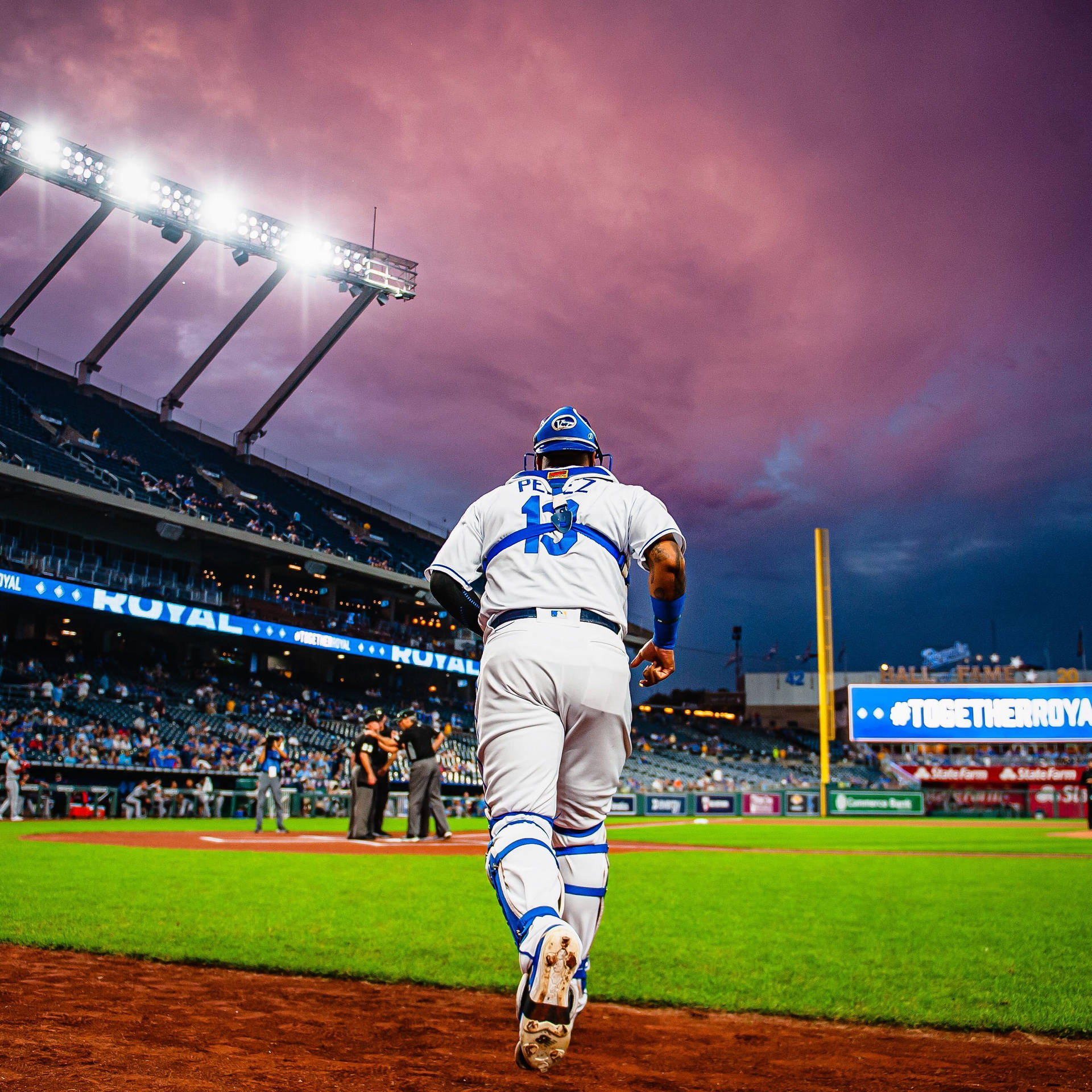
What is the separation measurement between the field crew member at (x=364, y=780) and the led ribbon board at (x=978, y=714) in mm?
30772

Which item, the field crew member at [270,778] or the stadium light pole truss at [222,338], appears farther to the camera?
the stadium light pole truss at [222,338]

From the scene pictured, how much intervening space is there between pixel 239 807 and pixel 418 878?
17.3 m

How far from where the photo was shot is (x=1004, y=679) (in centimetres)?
4503

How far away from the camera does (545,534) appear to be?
12.0 ft

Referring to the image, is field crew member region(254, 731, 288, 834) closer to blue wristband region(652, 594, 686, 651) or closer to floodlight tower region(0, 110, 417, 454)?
blue wristband region(652, 594, 686, 651)

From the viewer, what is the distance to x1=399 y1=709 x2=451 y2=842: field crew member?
1439cm

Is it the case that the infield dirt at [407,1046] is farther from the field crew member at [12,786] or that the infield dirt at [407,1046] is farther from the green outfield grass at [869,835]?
the field crew member at [12,786]

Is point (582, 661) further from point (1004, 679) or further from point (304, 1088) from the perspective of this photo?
point (1004, 679)

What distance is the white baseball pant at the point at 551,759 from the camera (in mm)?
3162

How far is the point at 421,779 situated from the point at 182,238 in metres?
26.1

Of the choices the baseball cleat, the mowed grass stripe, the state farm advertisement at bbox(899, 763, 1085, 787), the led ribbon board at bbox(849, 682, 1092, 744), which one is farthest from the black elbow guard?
the state farm advertisement at bbox(899, 763, 1085, 787)

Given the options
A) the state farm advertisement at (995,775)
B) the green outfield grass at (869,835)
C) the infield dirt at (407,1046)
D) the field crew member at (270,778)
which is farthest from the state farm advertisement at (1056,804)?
the infield dirt at (407,1046)

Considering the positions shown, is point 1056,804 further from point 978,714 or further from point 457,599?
point 457,599

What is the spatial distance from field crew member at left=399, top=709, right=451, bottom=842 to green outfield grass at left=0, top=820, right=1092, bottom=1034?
2604 mm
